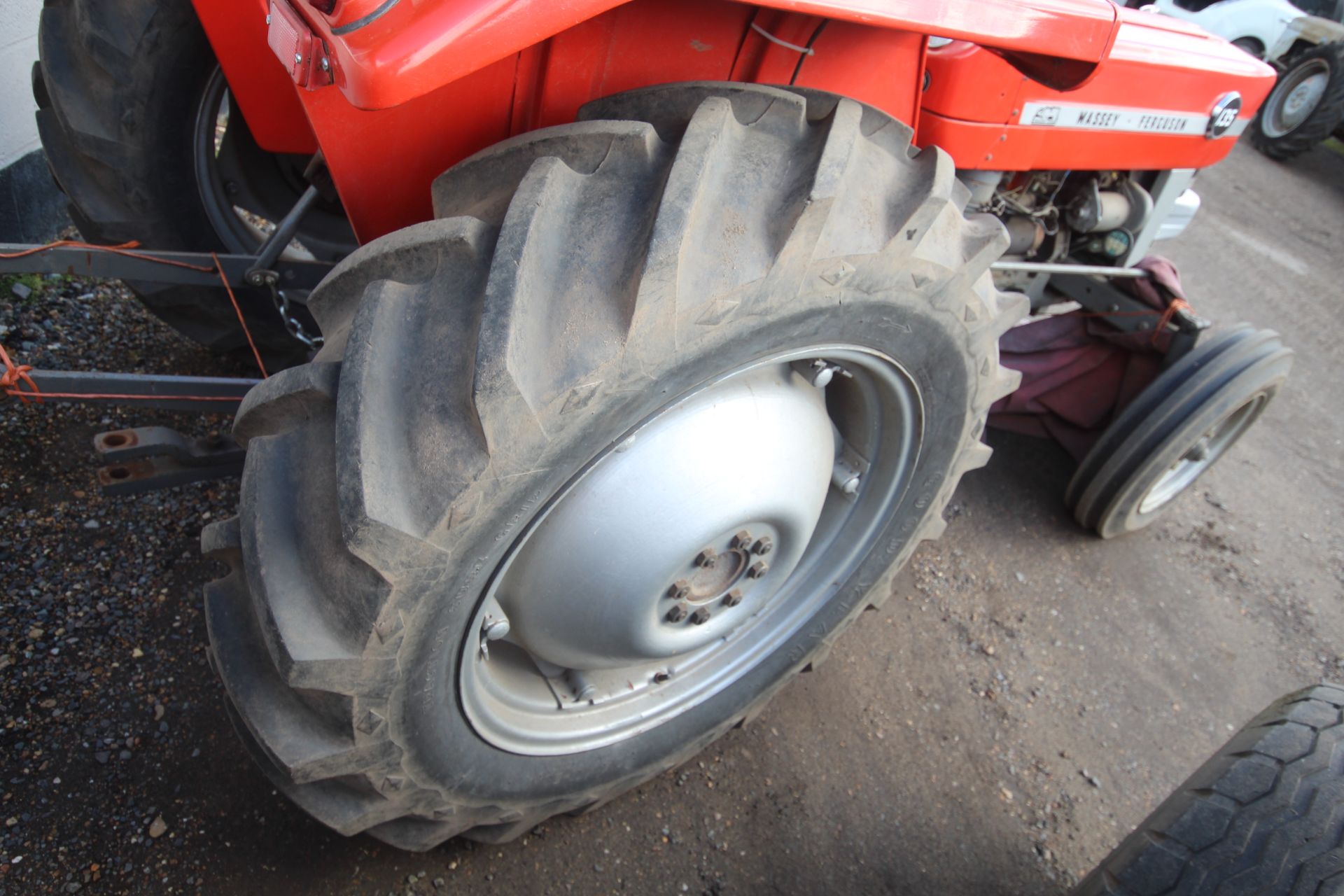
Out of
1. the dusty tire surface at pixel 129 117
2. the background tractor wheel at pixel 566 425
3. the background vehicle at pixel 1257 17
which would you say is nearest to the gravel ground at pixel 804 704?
the background tractor wheel at pixel 566 425

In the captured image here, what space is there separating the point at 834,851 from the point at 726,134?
1.46 m

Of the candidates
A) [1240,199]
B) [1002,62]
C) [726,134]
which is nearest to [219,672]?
[726,134]

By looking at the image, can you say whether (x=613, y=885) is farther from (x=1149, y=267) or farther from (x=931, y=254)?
(x=1149, y=267)

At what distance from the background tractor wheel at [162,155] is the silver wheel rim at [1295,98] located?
25.0 ft

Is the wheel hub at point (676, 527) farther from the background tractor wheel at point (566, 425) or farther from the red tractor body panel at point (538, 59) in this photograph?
the red tractor body panel at point (538, 59)

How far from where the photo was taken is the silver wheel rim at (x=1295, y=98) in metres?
6.60

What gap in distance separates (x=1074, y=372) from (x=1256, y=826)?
1718mm

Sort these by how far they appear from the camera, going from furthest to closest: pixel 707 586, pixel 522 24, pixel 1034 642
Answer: pixel 1034 642 → pixel 707 586 → pixel 522 24

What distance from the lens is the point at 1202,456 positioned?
274 cm

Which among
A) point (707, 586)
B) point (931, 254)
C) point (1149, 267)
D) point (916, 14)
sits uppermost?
point (916, 14)

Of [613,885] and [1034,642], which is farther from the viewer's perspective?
[1034,642]

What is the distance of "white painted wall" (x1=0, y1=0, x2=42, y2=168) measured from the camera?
276 centimetres

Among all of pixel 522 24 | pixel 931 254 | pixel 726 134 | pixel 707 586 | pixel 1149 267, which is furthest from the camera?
pixel 1149 267

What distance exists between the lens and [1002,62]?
72.4 inches
